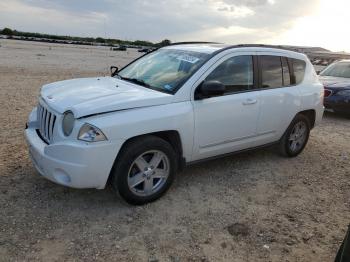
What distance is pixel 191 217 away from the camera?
4.50 metres

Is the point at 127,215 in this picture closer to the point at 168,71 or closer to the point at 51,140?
the point at 51,140

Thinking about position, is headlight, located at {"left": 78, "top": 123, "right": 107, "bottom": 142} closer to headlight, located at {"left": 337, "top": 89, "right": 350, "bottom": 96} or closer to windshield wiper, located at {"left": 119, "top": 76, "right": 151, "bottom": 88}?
windshield wiper, located at {"left": 119, "top": 76, "right": 151, "bottom": 88}

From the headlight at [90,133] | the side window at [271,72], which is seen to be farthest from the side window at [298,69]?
the headlight at [90,133]

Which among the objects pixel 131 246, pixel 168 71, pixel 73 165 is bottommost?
pixel 131 246

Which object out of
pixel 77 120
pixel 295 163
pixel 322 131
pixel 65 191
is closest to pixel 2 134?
pixel 65 191

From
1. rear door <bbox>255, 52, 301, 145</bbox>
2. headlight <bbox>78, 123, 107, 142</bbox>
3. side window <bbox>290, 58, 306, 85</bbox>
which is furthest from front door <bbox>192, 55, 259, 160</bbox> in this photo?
headlight <bbox>78, 123, 107, 142</bbox>

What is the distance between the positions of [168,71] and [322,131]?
17.5 feet

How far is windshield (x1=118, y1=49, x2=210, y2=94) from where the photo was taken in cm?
500

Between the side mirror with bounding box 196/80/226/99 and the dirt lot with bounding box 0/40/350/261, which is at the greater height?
the side mirror with bounding box 196/80/226/99

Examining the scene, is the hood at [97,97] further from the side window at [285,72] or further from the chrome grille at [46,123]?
the side window at [285,72]

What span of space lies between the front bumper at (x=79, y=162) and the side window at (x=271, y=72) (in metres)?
2.66

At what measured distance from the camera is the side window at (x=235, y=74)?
5.25 m

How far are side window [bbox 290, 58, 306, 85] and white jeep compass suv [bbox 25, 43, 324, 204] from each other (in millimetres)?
34

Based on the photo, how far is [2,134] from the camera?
6.82m
